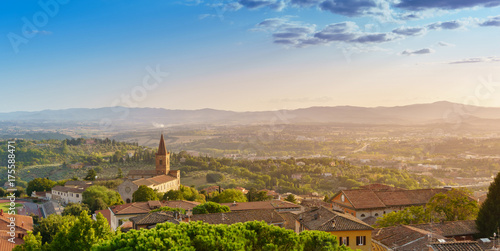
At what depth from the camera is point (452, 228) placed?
22.3 metres

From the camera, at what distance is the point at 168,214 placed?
26344mm

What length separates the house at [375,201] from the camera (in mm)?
31069

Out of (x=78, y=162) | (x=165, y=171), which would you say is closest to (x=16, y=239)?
(x=165, y=171)

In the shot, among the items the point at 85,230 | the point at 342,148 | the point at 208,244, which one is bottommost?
the point at 342,148

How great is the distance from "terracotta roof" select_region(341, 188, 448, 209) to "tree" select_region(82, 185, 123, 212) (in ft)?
96.0

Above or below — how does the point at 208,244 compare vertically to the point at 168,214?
above

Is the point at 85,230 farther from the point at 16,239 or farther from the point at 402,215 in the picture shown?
the point at 402,215

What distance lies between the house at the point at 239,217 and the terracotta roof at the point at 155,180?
1135 inches

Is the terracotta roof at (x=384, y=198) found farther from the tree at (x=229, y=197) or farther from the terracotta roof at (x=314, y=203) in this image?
the tree at (x=229, y=197)

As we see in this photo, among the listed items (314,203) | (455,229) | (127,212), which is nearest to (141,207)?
(127,212)

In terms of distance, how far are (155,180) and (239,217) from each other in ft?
113

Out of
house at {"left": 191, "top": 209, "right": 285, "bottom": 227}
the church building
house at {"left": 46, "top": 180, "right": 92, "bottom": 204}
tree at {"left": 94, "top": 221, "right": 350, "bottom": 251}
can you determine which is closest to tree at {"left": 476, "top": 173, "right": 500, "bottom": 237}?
house at {"left": 191, "top": 209, "right": 285, "bottom": 227}

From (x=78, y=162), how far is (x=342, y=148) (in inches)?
3667

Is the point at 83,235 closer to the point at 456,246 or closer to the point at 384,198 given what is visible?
the point at 456,246
